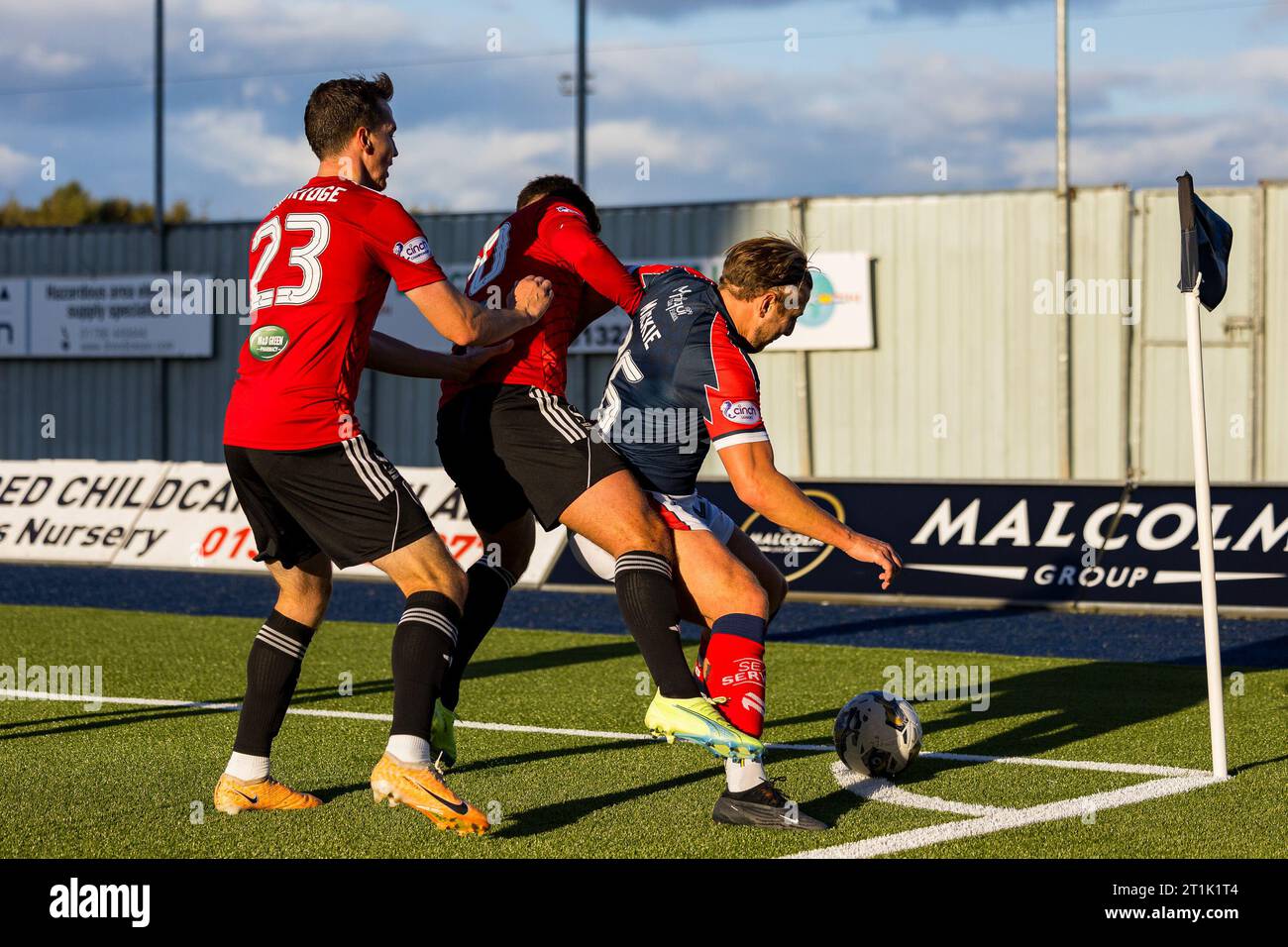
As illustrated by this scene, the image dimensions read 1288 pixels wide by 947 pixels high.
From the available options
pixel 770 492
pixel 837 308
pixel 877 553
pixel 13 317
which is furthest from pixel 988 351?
pixel 877 553

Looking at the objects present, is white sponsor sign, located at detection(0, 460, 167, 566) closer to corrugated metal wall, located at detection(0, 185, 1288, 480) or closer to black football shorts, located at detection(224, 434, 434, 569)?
corrugated metal wall, located at detection(0, 185, 1288, 480)

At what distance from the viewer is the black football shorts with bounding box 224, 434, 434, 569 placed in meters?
4.72

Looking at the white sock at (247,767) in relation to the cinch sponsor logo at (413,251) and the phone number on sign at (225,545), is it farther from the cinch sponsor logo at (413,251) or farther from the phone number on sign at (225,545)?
the phone number on sign at (225,545)

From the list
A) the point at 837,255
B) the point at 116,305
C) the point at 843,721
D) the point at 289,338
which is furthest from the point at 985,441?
the point at 289,338

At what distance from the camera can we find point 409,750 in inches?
182

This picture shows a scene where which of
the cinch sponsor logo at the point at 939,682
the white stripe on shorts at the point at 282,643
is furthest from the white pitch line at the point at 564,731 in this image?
the white stripe on shorts at the point at 282,643

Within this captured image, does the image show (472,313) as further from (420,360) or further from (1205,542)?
(1205,542)

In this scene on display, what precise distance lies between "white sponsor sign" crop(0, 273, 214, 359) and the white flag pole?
21.6 m

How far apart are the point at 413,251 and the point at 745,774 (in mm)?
1990

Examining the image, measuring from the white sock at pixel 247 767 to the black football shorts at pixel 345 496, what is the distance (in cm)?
81

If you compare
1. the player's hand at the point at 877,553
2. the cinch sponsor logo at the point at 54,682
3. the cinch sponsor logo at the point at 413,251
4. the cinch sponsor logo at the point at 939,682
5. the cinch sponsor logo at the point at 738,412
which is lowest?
the cinch sponsor logo at the point at 939,682

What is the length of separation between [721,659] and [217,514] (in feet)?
33.9

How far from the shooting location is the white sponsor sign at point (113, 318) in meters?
25.4
